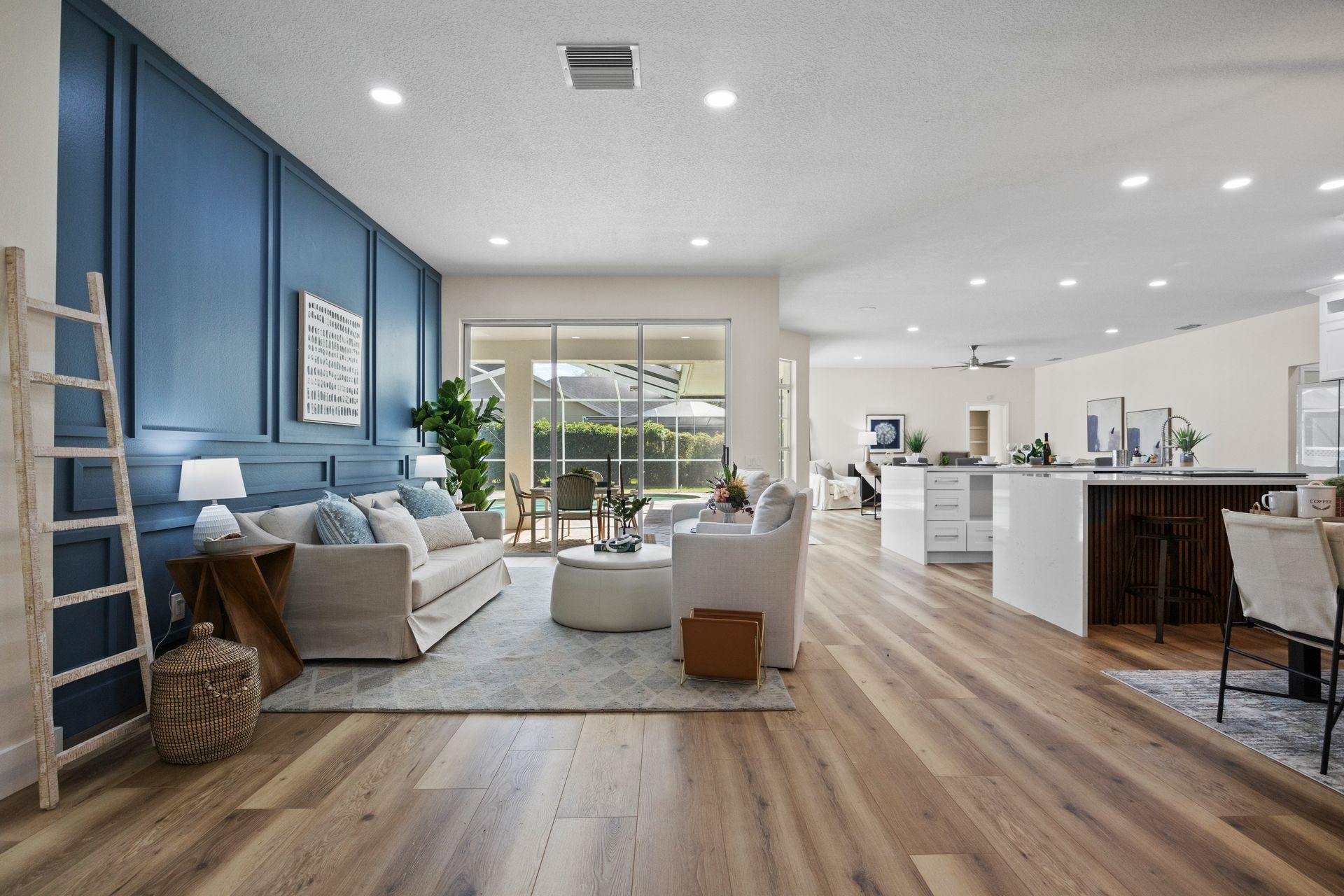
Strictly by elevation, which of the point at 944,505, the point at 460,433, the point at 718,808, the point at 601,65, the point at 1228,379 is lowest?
the point at 718,808

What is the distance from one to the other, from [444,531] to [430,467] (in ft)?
3.86

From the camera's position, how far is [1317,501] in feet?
8.97

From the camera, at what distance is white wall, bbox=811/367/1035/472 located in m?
A: 12.7

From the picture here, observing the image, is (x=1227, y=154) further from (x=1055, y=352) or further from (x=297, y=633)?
(x=1055, y=352)

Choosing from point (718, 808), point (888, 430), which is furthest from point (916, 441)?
point (718, 808)

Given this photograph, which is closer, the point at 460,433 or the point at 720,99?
the point at 720,99

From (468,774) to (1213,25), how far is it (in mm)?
3973

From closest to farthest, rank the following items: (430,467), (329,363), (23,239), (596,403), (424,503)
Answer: (23,239) < (329,363) < (424,503) < (430,467) < (596,403)

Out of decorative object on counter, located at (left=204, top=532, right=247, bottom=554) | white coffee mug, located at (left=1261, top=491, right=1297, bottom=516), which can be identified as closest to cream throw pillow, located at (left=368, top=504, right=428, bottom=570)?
decorative object on counter, located at (left=204, top=532, right=247, bottom=554)

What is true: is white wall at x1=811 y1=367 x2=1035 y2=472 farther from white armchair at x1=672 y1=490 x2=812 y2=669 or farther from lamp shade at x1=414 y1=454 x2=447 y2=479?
white armchair at x1=672 y1=490 x2=812 y2=669

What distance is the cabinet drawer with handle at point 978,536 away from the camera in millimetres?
6207

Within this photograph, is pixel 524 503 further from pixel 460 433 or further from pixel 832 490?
pixel 832 490

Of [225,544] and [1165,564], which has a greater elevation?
[225,544]

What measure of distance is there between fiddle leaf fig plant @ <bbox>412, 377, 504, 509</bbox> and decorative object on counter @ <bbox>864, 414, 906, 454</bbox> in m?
8.73
